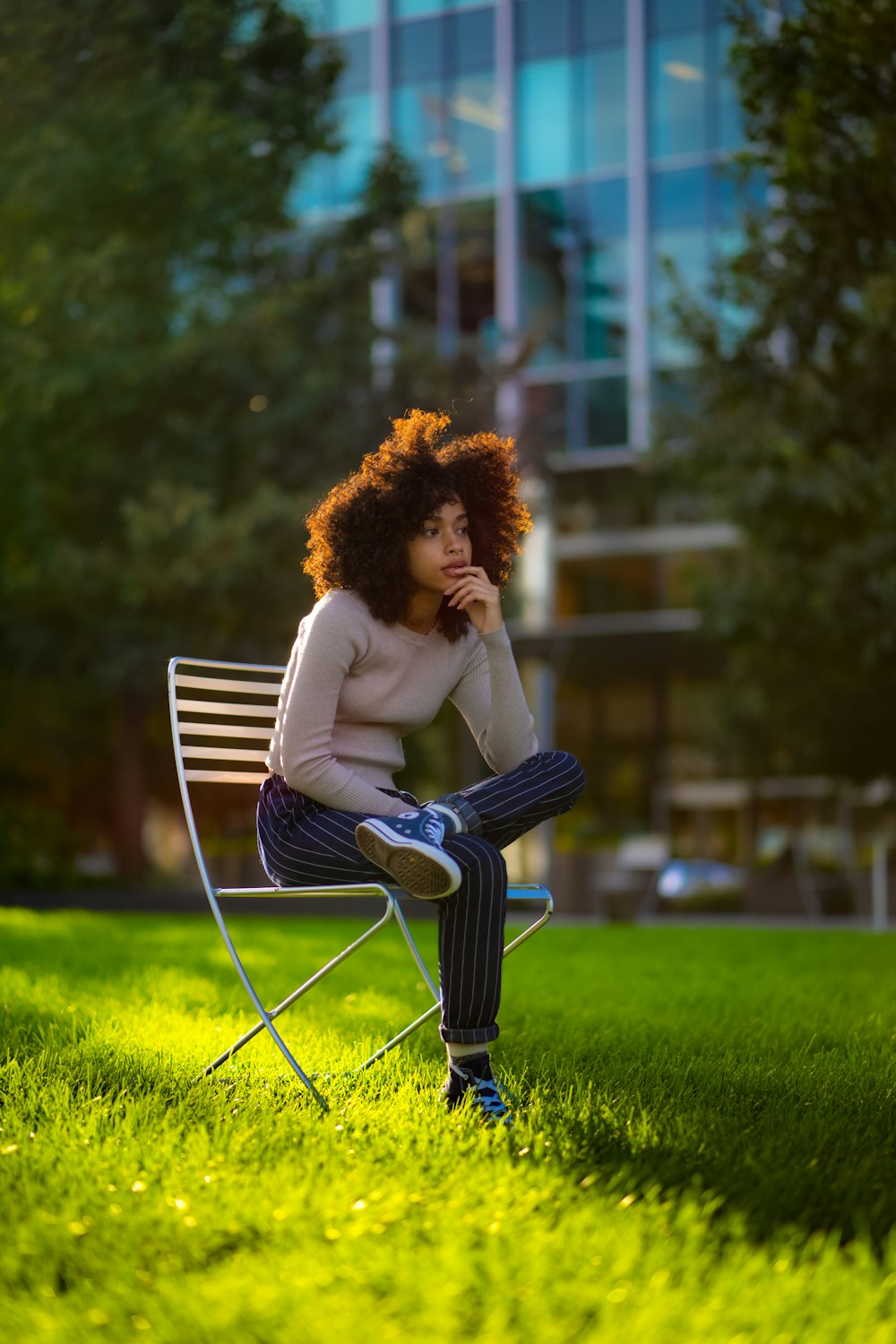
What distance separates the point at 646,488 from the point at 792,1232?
23960 millimetres

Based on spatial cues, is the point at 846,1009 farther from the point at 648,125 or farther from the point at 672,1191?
the point at 648,125

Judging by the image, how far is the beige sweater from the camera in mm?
4133

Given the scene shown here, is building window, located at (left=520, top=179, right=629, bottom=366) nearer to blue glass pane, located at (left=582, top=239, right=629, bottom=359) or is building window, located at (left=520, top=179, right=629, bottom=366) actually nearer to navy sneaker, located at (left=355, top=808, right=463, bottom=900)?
blue glass pane, located at (left=582, top=239, right=629, bottom=359)

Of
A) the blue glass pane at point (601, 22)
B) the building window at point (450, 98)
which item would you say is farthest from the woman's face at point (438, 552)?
the blue glass pane at point (601, 22)

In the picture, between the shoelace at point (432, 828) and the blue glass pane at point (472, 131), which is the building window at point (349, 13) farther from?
the shoelace at point (432, 828)

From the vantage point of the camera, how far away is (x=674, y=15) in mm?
28172

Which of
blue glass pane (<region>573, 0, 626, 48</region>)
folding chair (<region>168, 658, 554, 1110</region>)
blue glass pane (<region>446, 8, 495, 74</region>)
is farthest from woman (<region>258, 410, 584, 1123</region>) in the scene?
blue glass pane (<region>446, 8, 495, 74</region>)

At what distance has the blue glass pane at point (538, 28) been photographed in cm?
2928

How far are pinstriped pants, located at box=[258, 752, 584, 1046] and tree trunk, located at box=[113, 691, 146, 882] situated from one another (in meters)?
16.7

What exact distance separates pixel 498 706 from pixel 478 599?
307 millimetres

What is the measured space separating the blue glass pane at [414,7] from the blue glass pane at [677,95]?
426 cm

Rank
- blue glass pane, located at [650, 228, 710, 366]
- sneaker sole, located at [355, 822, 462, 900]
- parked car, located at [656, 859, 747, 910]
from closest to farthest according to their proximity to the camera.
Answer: sneaker sole, located at [355, 822, 462, 900], parked car, located at [656, 859, 747, 910], blue glass pane, located at [650, 228, 710, 366]

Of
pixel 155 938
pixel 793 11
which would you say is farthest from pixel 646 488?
pixel 155 938

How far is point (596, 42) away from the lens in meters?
28.9
